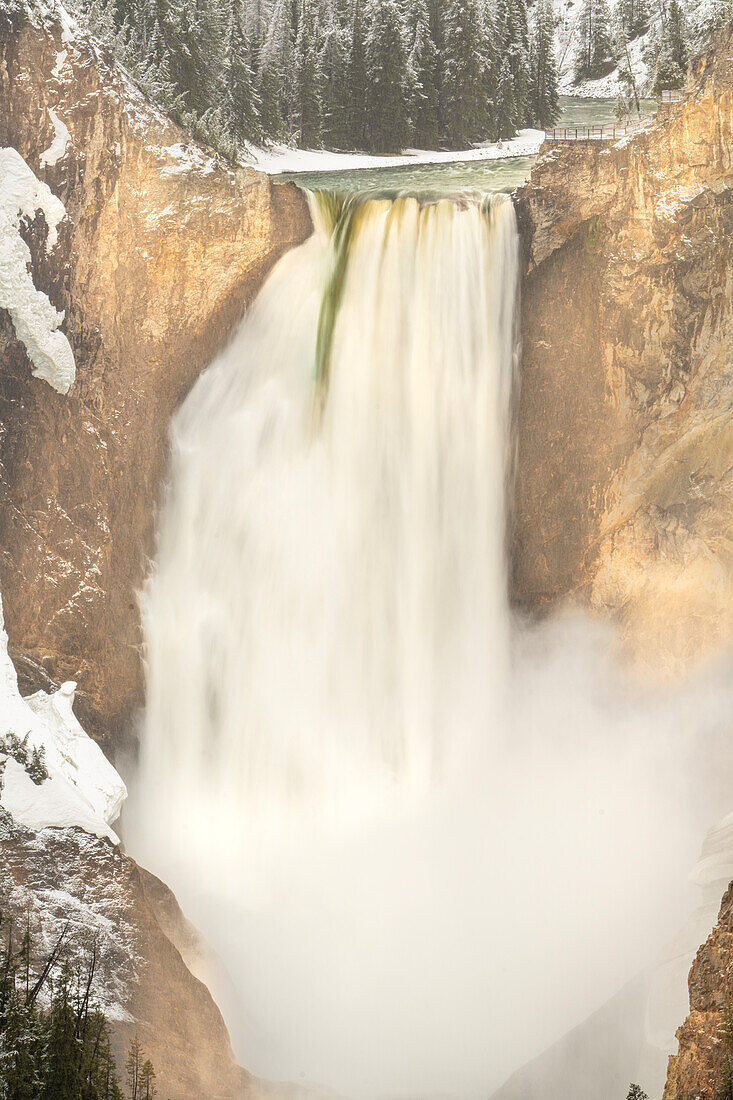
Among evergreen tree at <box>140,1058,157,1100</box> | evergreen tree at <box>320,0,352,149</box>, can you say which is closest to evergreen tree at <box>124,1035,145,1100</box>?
evergreen tree at <box>140,1058,157,1100</box>

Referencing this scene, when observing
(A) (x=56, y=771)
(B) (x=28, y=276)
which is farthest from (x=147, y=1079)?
(B) (x=28, y=276)

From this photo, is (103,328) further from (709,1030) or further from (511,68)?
(709,1030)

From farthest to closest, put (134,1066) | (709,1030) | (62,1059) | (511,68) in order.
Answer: (511,68) < (134,1066) < (62,1059) < (709,1030)

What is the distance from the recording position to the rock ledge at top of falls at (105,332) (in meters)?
21.6

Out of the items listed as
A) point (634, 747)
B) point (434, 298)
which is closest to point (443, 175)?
point (434, 298)

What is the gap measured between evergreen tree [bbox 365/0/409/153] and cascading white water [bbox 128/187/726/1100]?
5048 millimetres

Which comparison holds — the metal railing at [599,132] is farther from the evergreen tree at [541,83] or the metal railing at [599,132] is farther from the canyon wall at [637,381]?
the evergreen tree at [541,83]

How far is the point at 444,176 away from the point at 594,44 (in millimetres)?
6342

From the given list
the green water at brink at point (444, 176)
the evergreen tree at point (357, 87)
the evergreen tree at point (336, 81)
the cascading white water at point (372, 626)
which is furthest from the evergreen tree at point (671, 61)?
the evergreen tree at point (336, 81)

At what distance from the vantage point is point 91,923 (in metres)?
16.1

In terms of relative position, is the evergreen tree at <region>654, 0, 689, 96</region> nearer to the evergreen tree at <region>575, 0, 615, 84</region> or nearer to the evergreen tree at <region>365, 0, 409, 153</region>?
the evergreen tree at <region>575, 0, 615, 84</region>

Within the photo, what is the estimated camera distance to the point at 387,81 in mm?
26203

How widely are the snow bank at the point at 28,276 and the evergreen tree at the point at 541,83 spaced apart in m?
10.7

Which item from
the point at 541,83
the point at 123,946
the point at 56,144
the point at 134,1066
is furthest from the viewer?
the point at 541,83
